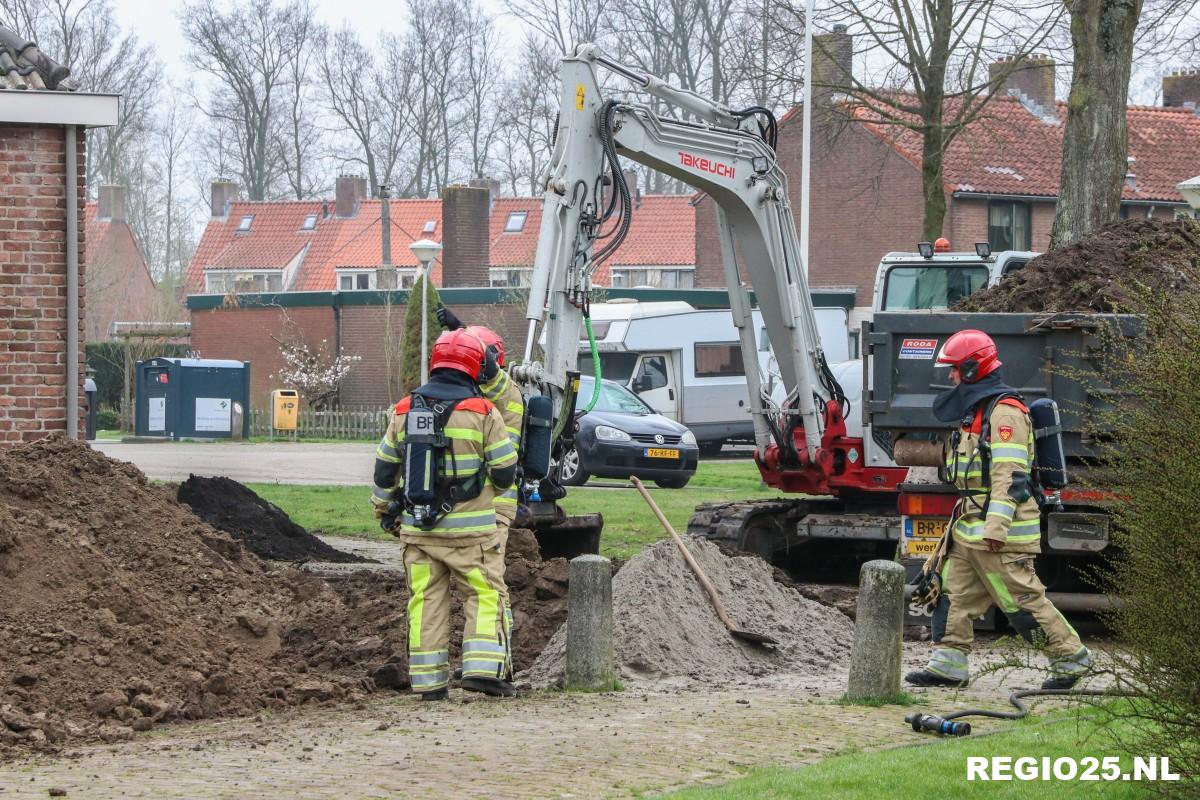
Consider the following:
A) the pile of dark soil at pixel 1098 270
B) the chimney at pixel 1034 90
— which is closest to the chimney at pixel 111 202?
the chimney at pixel 1034 90

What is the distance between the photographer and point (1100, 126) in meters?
18.6

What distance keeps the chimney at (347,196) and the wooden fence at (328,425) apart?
21512mm

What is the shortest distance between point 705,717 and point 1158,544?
10.3 feet

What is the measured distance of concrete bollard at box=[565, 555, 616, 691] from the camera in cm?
940

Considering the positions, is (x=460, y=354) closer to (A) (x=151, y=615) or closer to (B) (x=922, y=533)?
(A) (x=151, y=615)

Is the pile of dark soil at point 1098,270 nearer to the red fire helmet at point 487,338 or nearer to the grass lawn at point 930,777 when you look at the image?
the red fire helmet at point 487,338

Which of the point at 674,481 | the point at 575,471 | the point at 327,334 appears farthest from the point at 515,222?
the point at 674,481

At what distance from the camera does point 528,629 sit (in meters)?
10.8

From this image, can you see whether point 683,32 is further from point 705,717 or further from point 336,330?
point 705,717

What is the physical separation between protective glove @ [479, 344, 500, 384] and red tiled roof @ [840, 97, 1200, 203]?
31.6 m

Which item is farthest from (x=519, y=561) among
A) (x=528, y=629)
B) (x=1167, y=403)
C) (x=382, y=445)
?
(x=1167, y=403)

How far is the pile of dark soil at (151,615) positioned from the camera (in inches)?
336

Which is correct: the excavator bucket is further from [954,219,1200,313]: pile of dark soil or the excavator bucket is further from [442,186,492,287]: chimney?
[442,186,492,287]: chimney

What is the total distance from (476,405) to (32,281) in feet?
20.6
